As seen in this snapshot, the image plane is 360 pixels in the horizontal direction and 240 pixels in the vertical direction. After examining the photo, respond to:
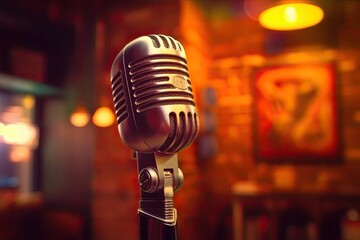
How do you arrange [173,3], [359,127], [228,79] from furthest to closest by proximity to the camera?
[228,79] → [359,127] → [173,3]

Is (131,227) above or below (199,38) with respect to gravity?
below

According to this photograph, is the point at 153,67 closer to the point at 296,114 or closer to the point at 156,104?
the point at 156,104

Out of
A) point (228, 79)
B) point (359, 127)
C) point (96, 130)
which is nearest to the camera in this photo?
point (96, 130)

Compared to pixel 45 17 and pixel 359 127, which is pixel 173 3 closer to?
pixel 45 17

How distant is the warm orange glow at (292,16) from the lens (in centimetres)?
181

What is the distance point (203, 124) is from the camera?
9.12ft

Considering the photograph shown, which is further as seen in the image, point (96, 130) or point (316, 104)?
point (316, 104)

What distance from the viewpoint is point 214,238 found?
296cm

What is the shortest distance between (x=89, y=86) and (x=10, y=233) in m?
1.15

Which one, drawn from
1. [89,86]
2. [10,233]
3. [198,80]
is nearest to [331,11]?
[198,80]

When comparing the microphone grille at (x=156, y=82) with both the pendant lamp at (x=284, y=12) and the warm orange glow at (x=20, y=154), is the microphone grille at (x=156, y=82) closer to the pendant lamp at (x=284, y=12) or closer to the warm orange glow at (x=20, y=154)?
the pendant lamp at (x=284, y=12)

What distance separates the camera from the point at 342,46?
2867mm

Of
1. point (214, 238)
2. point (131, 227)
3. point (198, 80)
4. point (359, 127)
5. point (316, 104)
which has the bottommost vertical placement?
point (214, 238)

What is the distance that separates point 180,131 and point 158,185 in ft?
0.32
